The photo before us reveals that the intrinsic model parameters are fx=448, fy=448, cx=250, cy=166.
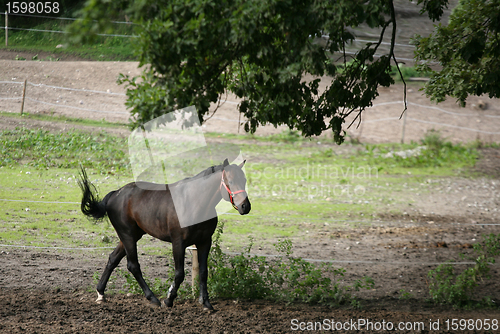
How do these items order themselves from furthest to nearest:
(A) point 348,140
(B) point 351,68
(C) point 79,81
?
(C) point 79,81, (A) point 348,140, (B) point 351,68

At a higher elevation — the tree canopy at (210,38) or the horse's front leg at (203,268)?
the tree canopy at (210,38)

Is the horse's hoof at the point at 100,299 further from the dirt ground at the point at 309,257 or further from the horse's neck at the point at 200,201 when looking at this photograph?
the horse's neck at the point at 200,201

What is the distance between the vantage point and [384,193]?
1048 cm

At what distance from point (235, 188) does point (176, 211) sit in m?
0.77

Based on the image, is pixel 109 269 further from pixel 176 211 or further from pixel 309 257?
pixel 309 257

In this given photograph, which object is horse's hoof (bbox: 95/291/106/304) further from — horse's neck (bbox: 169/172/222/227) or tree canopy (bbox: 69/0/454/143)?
tree canopy (bbox: 69/0/454/143)

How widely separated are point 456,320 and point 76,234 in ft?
18.9

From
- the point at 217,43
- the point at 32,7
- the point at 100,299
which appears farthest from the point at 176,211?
the point at 32,7

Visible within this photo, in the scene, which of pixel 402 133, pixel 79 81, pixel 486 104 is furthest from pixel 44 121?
pixel 486 104

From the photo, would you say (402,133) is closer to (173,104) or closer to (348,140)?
(348,140)

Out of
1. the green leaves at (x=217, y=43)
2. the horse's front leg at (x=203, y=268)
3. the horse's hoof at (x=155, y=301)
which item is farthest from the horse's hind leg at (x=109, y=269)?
the green leaves at (x=217, y=43)

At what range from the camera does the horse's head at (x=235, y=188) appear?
4305mm

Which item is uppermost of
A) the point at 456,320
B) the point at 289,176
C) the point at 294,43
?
the point at 294,43

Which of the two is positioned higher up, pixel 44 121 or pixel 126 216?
pixel 126 216
